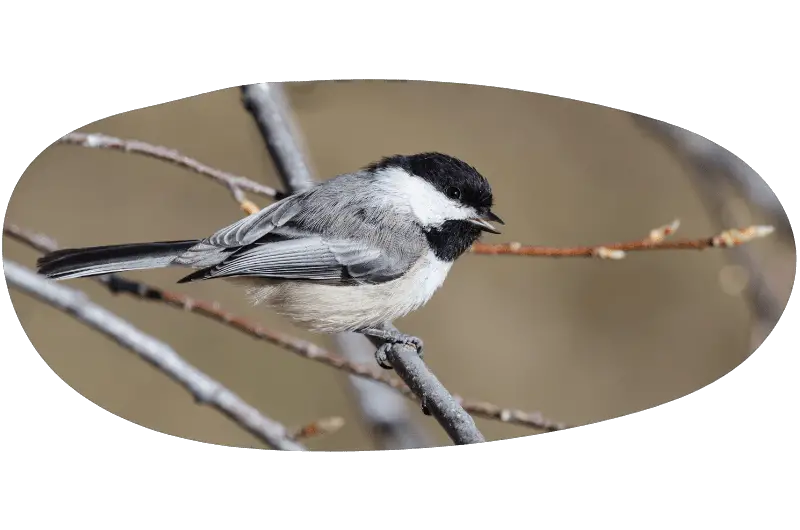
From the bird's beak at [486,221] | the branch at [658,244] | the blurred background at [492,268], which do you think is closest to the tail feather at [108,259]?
the blurred background at [492,268]

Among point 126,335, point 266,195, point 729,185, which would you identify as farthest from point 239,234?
point 729,185

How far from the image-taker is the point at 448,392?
153 centimetres

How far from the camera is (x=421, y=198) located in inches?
75.9

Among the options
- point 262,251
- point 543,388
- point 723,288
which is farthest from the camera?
point 262,251

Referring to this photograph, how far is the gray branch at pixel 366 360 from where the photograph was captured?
1527 millimetres

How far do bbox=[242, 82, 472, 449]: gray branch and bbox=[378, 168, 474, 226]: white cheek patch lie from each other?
191mm

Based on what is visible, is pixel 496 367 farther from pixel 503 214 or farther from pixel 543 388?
pixel 503 214

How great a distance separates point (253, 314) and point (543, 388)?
62cm

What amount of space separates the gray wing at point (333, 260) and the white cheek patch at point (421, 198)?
0.10 metres

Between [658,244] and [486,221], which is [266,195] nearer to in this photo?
[486,221]

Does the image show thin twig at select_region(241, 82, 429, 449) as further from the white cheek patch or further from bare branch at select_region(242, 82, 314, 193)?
the white cheek patch

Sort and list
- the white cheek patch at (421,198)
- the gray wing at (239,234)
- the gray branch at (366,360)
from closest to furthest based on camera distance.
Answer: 1. the gray branch at (366,360)
2. the gray wing at (239,234)
3. the white cheek patch at (421,198)

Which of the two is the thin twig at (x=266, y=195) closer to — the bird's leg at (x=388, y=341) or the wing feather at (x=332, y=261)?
the wing feather at (x=332, y=261)

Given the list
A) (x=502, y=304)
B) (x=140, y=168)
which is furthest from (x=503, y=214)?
(x=140, y=168)
